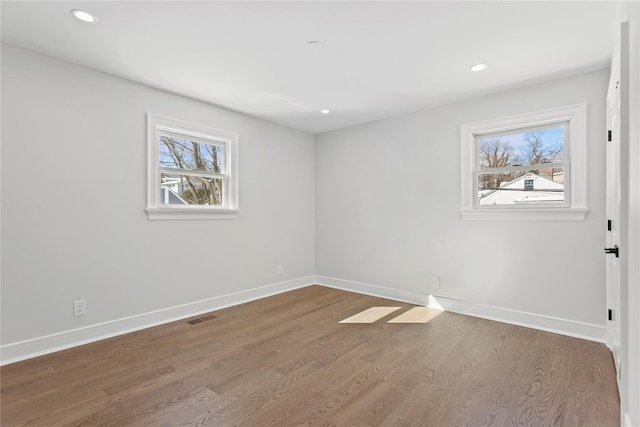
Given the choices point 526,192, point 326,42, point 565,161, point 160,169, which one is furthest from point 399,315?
point 160,169

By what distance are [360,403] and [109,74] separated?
3465 mm

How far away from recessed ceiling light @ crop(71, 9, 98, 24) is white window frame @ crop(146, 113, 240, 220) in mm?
1118

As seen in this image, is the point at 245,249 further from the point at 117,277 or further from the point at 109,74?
the point at 109,74

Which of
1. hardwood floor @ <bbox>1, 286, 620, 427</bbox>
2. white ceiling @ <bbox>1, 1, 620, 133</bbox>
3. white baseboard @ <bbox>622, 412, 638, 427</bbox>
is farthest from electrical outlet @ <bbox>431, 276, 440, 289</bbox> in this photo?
white baseboard @ <bbox>622, 412, 638, 427</bbox>

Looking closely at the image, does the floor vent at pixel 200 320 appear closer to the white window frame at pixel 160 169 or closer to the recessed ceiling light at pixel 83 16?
the white window frame at pixel 160 169

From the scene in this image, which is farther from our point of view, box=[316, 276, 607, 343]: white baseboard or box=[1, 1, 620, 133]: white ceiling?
box=[316, 276, 607, 343]: white baseboard

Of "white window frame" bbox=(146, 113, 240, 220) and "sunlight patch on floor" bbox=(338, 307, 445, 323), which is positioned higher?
"white window frame" bbox=(146, 113, 240, 220)

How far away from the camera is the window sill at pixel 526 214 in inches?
114

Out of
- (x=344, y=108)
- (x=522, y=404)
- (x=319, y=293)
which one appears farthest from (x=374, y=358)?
(x=344, y=108)

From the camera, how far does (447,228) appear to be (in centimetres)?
371

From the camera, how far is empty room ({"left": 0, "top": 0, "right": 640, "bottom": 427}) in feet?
6.42

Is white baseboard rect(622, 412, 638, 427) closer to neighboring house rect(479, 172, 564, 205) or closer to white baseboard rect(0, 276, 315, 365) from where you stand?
neighboring house rect(479, 172, 564, 205)

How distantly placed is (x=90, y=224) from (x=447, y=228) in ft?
12.2

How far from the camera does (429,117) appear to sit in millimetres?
Answer: 3848
